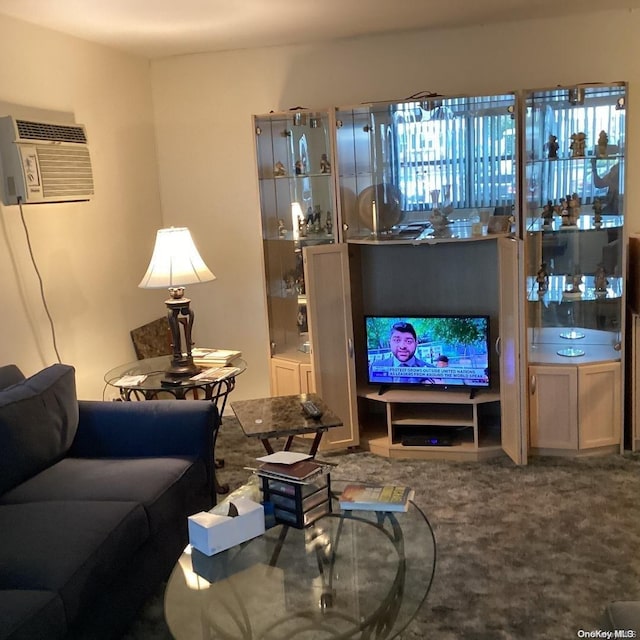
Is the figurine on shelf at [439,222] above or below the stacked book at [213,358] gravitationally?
above

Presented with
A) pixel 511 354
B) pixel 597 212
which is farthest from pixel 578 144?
pixel 511 354

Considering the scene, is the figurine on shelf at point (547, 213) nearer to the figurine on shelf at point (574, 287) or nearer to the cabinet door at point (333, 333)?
the figurine on shelf at point (574, 287)

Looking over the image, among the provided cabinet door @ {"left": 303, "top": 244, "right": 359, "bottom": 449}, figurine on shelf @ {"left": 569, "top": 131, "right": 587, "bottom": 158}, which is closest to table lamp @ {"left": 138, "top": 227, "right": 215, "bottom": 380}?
cabinet door @ {"left": 303, "top": 244, "right": 359, "bottom": 449}

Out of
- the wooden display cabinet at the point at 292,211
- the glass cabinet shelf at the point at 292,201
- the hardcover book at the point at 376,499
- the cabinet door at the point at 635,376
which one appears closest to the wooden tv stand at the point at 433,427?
the wooden display cabinet at the point at 292,211

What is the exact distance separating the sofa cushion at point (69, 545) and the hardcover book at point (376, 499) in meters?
0.75

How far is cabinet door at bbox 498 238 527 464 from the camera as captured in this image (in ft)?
12.3

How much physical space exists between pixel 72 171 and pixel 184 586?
2.47 metres

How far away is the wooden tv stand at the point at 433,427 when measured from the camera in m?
4.15

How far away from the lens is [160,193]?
4.98m

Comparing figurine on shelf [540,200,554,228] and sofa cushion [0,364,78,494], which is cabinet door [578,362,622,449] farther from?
Answer: sofa cushion [0,364,78,494]

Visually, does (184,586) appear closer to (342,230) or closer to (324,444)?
(324,444)

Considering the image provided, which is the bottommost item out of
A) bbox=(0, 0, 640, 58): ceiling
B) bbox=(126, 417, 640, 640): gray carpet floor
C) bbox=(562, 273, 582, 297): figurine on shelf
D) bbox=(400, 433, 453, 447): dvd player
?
bbox=(126, 417, 640, 640): gray carpet floor

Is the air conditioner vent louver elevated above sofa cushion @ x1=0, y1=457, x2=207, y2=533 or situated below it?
above

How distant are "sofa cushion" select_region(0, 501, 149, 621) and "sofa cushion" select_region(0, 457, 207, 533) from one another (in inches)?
3.3
